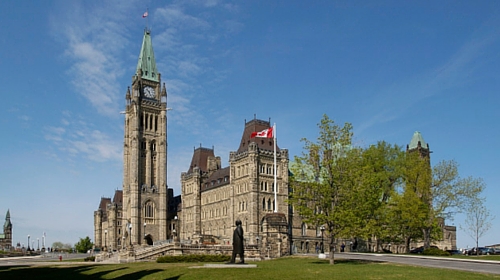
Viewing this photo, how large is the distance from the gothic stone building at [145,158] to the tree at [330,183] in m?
71.3

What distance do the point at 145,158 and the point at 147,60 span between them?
22295mm

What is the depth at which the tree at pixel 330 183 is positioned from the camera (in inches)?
1556

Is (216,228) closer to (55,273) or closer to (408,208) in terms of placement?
(408,208)

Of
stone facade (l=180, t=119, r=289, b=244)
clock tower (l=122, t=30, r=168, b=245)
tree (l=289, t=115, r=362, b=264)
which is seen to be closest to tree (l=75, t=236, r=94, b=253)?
clock tower (l=122, t=30, r=168, b=245)

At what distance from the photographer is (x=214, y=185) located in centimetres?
9969

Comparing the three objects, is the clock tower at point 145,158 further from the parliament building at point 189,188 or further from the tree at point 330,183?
the tree at point 330,183

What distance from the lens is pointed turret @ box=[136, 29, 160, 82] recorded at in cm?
11800

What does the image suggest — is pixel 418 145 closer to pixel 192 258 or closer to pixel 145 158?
pixel 145 158

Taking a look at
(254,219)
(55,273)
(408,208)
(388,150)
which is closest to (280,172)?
(254,219)

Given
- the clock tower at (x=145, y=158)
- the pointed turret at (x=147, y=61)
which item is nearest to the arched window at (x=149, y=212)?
the clock tower at (x=145, y=158)

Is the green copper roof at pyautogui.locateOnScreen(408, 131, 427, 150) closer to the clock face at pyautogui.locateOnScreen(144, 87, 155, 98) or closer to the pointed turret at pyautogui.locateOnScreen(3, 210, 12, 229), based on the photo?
the clock face at pyautogui.locateOnScreen(144, 87, 155, 98)

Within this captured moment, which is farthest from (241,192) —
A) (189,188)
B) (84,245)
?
(84,245)

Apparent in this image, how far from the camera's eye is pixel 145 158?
11262cm

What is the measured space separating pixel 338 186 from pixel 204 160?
7247cm
